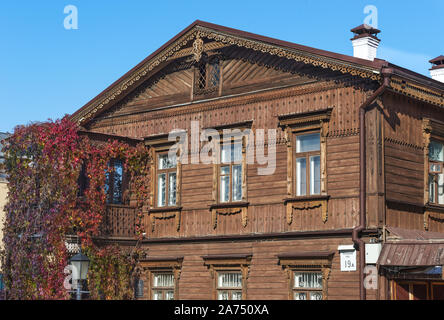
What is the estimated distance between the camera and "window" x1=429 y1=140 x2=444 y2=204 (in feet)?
66.9

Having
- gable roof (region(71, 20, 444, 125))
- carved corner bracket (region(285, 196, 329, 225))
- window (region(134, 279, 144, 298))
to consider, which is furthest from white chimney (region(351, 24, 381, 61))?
window (region(134, 279, 144, 298))

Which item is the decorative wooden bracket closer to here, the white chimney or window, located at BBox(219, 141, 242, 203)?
window, located at BBox(219, 141, 242, 203)

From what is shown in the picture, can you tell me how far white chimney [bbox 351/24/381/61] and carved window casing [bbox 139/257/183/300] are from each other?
733cm

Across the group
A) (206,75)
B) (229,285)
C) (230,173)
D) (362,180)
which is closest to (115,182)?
(230,173)

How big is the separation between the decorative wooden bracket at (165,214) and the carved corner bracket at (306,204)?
12.3 ft

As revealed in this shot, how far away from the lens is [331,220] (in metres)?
19.4

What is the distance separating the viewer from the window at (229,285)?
21078 mm

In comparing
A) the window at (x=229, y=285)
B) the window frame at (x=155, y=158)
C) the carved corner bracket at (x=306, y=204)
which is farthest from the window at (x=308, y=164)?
the window frame at (x=155, y=158)

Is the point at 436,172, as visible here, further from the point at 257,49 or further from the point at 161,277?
the point at 161,277

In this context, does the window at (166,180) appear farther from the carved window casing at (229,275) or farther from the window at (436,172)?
the window at (436,172)

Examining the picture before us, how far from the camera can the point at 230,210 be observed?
21.5m

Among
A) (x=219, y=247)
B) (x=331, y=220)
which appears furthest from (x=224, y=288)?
(x=331, y=220)

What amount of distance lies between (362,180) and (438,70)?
17.8 ft

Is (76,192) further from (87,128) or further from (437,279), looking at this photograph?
(437,279)
